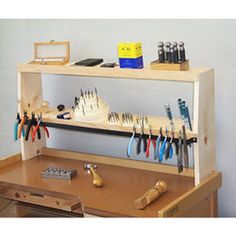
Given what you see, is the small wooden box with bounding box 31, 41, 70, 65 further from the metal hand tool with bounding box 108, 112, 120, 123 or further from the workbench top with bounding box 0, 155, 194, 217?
the workbench top with bounding box 0, 155, 194, 217

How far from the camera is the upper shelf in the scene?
1368 mm

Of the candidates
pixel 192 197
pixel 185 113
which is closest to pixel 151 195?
pixel 192 197

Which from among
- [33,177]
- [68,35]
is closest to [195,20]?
[68,35]

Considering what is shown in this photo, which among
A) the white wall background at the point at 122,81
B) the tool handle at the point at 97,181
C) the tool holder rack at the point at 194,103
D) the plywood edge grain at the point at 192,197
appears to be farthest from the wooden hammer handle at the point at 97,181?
the white wall background at the point at 122,81

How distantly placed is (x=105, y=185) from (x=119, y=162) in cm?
20

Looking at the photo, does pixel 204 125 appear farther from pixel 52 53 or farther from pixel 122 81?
pixel 52 53

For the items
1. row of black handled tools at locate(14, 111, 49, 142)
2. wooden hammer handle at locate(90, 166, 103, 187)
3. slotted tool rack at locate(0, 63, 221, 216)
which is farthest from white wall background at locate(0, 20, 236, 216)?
wooden hammer handle at locate(90, 166, 103, 187)

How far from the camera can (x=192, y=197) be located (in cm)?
135

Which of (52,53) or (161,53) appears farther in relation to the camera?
(52,53)

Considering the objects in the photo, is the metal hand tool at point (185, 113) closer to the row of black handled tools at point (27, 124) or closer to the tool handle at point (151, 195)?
the tool handle at point (151, 195)

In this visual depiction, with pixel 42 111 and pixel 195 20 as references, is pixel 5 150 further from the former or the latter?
pixel 195 20

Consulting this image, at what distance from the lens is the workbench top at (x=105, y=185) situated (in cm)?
130

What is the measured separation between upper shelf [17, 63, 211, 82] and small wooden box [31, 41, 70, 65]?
32 millimetres
